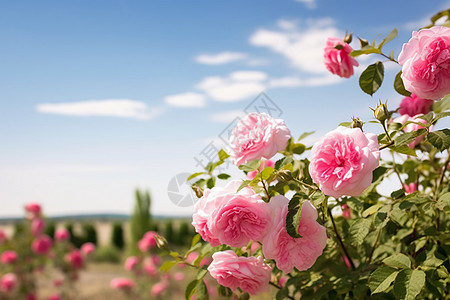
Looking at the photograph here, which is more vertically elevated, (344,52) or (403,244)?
(344,52)

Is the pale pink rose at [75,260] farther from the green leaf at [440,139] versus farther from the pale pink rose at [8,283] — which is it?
the green leaf at [440,139]

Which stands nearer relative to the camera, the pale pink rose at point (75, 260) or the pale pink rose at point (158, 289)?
the pale pink rose at point (158, 289)

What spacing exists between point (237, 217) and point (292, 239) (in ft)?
0.47

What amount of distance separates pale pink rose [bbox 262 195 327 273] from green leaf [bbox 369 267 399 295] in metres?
0.15

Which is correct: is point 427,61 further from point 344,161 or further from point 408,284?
point 408,284

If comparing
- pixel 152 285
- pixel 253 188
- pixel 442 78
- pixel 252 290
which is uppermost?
pixel 442 78

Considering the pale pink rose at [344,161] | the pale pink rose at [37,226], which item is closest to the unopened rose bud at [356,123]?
the pale pink rose at [344,161]

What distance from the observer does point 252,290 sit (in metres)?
1.22

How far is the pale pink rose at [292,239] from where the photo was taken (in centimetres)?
105

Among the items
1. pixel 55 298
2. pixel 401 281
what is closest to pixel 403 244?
pixel 401 281

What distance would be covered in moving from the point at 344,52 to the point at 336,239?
2.10 feet

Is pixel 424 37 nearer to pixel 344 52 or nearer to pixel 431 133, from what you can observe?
pixel 431 133

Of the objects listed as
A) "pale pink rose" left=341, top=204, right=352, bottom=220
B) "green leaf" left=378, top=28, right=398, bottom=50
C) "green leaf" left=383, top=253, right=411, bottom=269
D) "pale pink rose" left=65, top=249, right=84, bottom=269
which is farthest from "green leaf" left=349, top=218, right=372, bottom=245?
"pale pink rose" left=65, top=249, right=84, bottom=269

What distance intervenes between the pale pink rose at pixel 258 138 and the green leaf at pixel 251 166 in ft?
0.23
